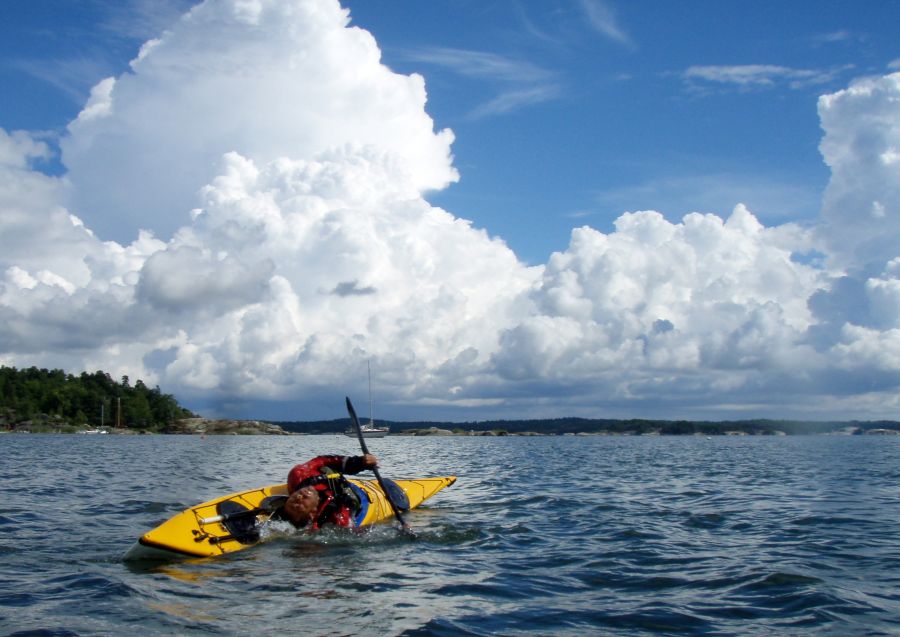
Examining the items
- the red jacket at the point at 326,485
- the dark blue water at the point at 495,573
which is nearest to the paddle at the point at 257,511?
the red jacket at the point at 326,485

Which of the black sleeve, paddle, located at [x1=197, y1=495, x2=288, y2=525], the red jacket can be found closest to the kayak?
paddle, located at [x1=197, y1=495, x2=288, y2=525]

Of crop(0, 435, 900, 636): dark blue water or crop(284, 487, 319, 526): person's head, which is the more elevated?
crop(284, 487, 319, 526): person's head

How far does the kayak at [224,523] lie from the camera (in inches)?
465

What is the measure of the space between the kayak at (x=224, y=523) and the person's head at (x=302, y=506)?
16.5 inches

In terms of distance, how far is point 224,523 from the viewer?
13328 mm

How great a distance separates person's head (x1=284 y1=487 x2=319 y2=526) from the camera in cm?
1430

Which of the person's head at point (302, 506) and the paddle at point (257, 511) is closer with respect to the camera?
the paddle at point (257, 511)

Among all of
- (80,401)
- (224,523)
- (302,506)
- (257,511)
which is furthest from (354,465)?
(80,401)

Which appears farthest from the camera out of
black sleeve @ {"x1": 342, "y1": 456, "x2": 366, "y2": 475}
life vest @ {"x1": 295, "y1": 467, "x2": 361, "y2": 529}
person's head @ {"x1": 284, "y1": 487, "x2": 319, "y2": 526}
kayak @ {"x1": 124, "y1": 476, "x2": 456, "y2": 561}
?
black sleeve @ {"x1": 342, "y1": 456, "x2": 366, "y2": 475}

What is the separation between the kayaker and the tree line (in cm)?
15283

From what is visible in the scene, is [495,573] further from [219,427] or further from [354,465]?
[219,427]

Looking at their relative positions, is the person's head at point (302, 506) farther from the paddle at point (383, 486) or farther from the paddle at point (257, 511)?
the paddle at point (383, 486)

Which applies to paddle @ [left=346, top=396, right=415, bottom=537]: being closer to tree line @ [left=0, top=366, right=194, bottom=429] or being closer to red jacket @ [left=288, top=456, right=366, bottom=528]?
red jacket @ [left=288, top=456, right=366, bottom=528]

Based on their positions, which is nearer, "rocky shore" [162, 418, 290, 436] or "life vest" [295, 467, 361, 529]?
"life vest" [295, 467, 361, 529]
